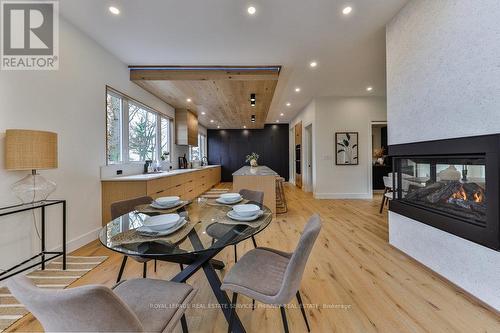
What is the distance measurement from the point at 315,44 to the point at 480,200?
2708 millimetres

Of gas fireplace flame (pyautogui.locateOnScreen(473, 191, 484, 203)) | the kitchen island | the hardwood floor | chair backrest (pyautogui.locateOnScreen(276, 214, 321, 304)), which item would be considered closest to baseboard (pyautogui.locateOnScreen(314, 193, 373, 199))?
the kitchen island

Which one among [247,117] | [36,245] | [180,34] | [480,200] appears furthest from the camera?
[247,117]

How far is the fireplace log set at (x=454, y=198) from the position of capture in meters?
1.78

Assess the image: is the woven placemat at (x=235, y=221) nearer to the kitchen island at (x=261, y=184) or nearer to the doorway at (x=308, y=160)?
the kitchen island at (x=261, y=184)

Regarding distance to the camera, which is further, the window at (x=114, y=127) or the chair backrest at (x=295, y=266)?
the window at (x=114, y=127)

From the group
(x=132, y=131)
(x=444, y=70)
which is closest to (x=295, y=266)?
→ (x=444, y=70)

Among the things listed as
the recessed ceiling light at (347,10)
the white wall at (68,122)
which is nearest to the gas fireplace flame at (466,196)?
the recessed ceiling light at (347,10)

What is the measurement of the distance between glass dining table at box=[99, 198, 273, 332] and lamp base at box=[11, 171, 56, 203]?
3.51 feet

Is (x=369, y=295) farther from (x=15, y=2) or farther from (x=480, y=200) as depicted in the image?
(x=15, y=2)

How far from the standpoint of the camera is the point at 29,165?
185 centimetres

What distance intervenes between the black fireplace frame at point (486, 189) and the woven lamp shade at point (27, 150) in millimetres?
3683

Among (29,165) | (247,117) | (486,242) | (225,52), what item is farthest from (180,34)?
(247,117)

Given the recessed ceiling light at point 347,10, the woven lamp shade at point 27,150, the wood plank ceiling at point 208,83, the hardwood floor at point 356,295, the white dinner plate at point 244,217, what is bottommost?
the hardwood floor at point 356,295

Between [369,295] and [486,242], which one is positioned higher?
[486,242]
